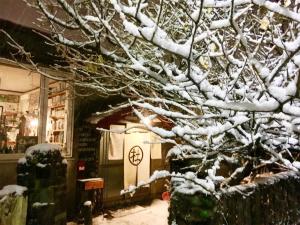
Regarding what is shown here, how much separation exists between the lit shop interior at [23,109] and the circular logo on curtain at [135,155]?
130 inches

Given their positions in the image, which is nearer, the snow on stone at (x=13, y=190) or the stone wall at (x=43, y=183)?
the snow on stone at (x=13, y=190)

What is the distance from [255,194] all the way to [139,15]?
3901 mm

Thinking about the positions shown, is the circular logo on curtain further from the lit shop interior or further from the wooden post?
the wooden post

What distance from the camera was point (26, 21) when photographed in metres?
8.74

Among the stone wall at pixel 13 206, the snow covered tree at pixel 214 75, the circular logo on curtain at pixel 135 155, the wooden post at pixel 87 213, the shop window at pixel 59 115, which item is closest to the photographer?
the snow covered tree at pixel 214 75

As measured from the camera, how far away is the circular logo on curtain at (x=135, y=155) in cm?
1305

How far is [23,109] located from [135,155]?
5.12 meters

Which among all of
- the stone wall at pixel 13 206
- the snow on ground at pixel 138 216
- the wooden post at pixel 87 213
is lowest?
the snow on ground at pixel 138 216

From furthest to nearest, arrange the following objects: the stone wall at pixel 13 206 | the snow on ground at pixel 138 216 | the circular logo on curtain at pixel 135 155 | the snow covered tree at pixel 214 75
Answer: the circular logo on curtain at pixel 135 155 → the snow on ground at pixel 138 216 → the stone wall at pixel 13 206 → the snow covered tree at pixel 214 75

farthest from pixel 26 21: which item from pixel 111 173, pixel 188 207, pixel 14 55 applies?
pixel 188 207

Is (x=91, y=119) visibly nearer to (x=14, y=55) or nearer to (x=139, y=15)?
(x=14, y=55)

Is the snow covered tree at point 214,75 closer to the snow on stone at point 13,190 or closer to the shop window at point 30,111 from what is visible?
the snow on stone at point 13,190

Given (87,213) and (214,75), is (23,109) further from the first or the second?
(214,75)

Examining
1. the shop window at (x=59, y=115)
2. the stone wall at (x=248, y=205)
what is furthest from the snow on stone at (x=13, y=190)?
the shop window at (x=59, y=115)
